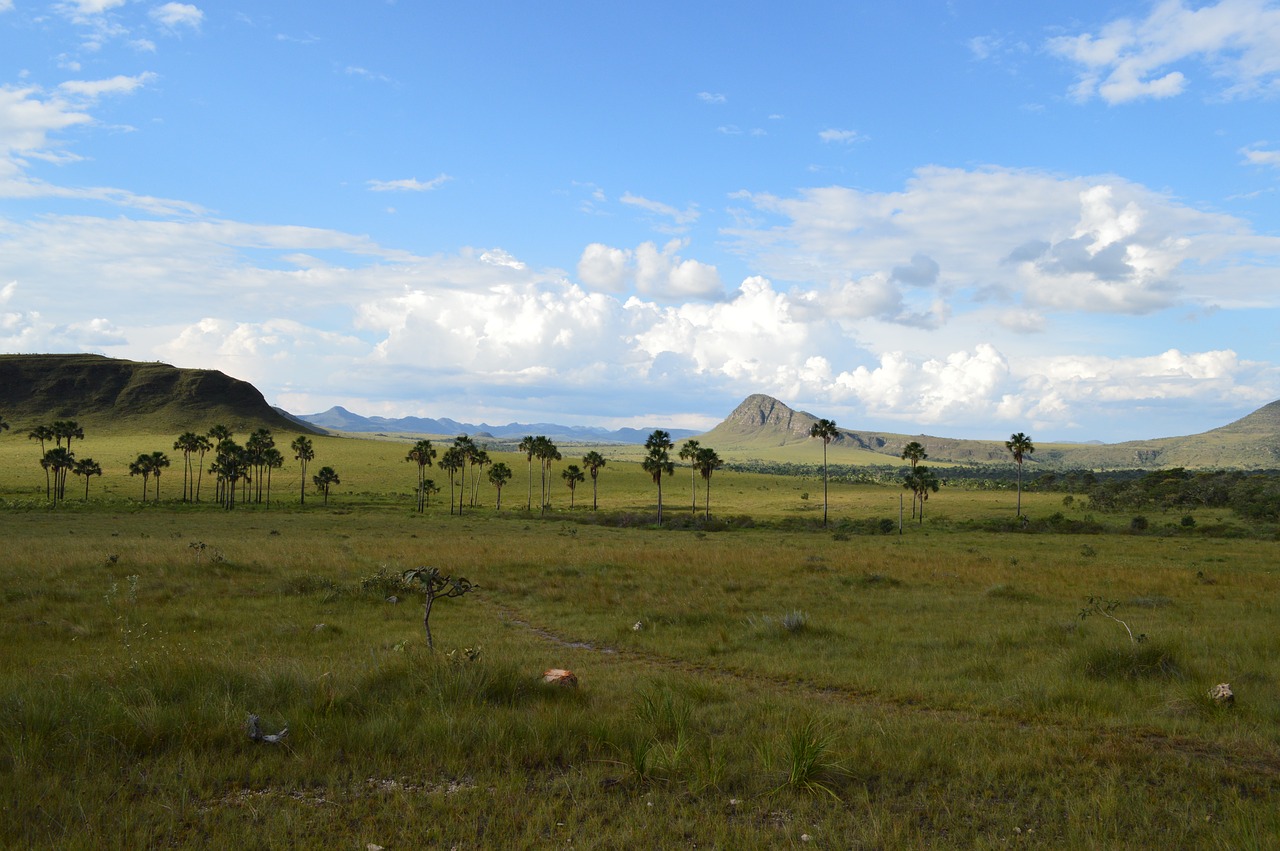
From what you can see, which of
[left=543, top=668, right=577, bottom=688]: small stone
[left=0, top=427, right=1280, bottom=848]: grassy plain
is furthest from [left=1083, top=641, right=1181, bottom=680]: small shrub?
[left=543, top=668, right=577, bottom=688]: small stone

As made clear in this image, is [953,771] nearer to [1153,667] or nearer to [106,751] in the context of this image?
[1153,667]

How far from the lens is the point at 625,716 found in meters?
8.48

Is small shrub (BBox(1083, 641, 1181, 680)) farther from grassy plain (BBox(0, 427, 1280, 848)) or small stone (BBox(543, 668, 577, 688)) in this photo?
small stone (BBox(543, 668, 577, 688))

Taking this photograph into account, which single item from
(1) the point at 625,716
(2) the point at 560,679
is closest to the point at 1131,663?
(1) the point at 625,716

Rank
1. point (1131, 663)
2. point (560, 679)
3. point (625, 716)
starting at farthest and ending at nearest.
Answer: point (1131, 663)
point (560, 679)
point (625, 716)

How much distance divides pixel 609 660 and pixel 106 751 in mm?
8847

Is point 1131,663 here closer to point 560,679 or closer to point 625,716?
point 625,716

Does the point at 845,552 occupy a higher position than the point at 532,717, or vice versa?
the point at 532,717

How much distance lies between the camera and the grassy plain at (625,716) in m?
6.02

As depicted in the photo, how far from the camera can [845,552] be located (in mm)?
39750

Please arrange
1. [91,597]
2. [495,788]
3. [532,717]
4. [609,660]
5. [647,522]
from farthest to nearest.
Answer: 1. [647,522]
2. [91,597]
3. [609,660]
4. [532,717]
5. [495,788]

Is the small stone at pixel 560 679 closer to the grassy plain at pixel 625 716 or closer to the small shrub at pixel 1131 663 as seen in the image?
the grassy plain at pixel 625 716

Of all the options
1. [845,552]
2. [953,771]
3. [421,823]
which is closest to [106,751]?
[421,823]

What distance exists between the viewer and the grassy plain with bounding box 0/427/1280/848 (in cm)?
602
